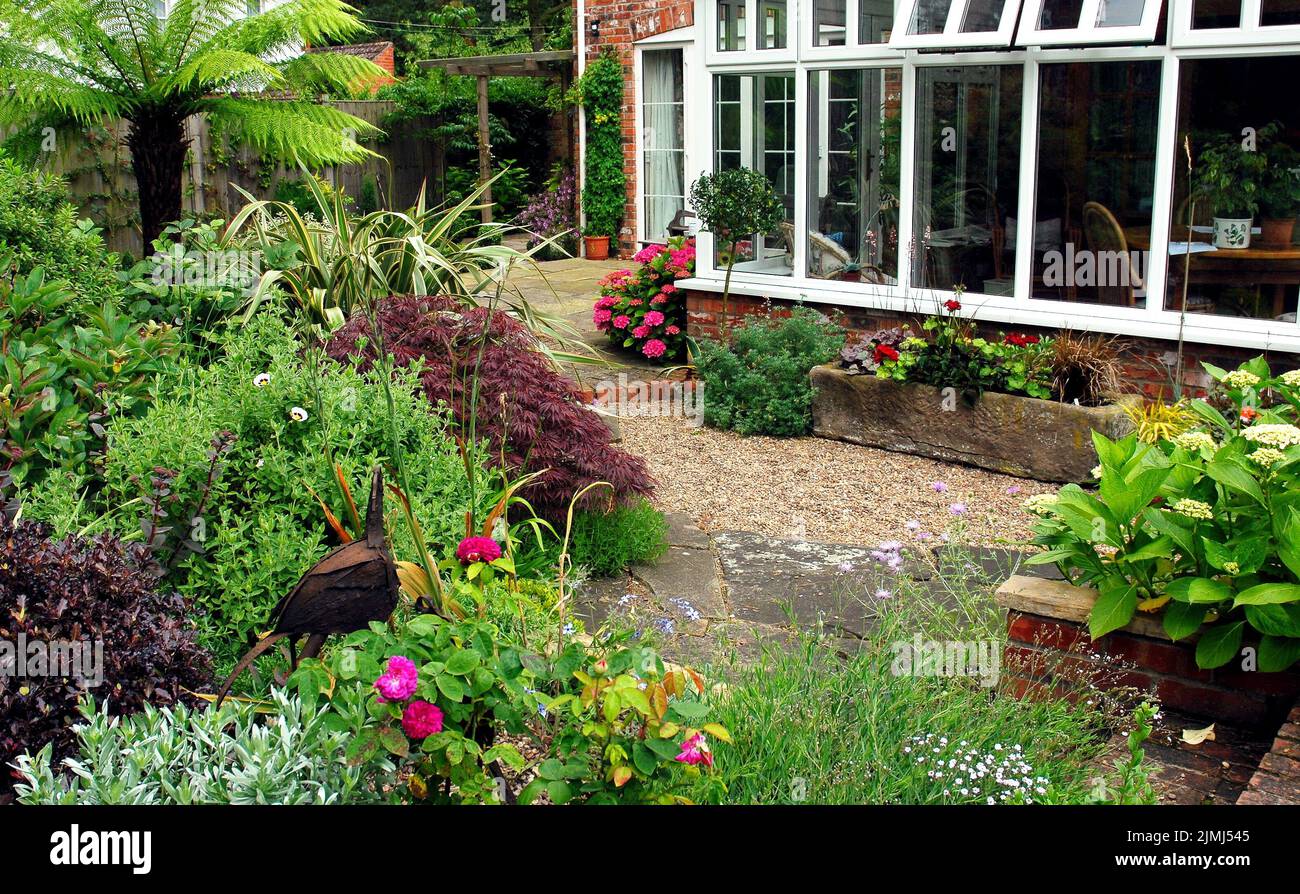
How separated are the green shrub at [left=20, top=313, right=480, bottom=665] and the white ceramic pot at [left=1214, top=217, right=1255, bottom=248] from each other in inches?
183

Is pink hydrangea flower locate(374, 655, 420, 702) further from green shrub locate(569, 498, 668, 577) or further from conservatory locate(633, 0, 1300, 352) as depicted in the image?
conservatory locate(633, 0, 1300, 352)

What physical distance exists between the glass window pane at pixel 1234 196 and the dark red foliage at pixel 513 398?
3.36m

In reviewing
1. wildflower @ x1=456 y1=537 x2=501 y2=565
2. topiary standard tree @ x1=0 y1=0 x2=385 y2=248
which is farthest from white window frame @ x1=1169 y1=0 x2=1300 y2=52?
wildflower @ x1=456 y1=537 x2=501 y2=565

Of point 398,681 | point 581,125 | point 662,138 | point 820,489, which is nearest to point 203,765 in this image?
point 398,681

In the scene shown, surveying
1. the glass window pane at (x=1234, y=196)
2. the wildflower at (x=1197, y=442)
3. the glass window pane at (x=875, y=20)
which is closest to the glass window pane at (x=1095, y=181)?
the glass window pane at (x=1234, y=196)

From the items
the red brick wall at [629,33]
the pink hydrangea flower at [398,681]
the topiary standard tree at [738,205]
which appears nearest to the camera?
the pink hydrangea flower at [398,681]

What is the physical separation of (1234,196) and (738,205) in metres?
3.11

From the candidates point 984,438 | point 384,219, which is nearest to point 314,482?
point 384,219

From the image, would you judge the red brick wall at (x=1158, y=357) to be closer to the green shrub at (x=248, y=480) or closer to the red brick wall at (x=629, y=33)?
the green shrub at (x=248, y=480)

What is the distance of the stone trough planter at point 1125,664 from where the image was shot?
134 inches

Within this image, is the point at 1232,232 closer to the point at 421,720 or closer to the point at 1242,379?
the point at 1242,379

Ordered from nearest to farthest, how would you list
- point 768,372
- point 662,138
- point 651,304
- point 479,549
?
point 479,549 < point 768,372 < point 651,304 < point 662,138

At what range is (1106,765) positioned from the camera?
317 centimetres

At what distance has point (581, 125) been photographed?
14953 millimetres
